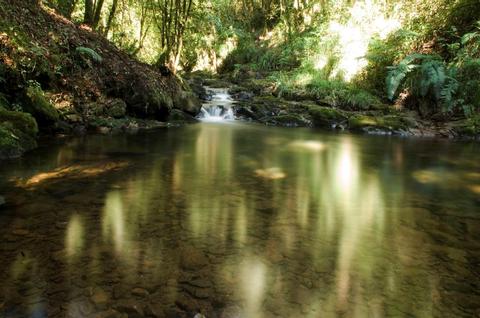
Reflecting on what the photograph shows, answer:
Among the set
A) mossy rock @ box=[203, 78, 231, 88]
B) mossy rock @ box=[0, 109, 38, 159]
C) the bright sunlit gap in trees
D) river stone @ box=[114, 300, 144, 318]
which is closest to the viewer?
river stone @ box=[114, 300, 144, 318]

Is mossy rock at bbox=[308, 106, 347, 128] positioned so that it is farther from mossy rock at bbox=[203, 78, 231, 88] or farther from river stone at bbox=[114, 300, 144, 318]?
river stone at bbox=[114, 300, 144, 318]

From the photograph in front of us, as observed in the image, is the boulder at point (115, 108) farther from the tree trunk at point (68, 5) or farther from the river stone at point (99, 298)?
the river stone at point (99, 298)

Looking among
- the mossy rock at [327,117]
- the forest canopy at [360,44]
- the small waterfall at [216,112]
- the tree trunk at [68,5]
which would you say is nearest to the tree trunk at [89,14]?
the forest canopy at [360,44]

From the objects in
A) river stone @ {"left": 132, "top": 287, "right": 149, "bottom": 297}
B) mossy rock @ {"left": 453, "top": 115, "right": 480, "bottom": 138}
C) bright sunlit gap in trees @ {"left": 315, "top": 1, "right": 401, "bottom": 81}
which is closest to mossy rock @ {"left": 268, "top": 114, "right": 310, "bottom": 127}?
bright sunlit gap in trees @ {"left": 315, "top": 1, "right": 401, "bottom": 81}

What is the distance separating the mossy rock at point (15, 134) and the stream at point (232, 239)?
323mm

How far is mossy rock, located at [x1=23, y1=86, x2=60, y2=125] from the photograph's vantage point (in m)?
8.54

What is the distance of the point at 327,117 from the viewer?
14.6 meters

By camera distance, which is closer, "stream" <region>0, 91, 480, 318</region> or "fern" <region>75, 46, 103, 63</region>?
"stream" <region>0, 91, 480, 318</region>

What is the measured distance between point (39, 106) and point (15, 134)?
5.23 feet

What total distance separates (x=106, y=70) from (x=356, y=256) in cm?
1017

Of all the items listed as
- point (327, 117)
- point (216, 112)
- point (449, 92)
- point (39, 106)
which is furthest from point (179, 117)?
point (449, 92)

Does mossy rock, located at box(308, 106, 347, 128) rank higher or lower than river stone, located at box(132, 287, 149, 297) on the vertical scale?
higher

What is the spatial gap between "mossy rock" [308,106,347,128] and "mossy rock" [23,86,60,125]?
29.5 feet

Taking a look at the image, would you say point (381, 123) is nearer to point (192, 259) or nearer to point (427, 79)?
point (427, 79)
